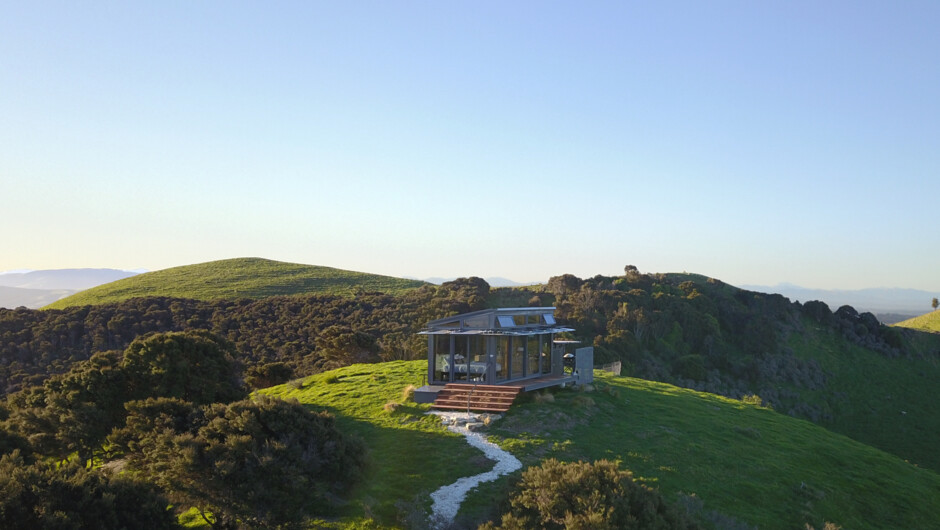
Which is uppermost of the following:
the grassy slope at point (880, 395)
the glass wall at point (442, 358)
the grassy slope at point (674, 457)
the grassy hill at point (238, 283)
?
the grassy hill at point (238, 283)

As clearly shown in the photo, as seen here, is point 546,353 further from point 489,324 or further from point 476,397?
point 476,397

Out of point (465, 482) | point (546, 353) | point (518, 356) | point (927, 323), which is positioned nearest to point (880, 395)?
point (927, 323)

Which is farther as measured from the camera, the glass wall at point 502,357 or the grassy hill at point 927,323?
the grassy hill at point 927,323

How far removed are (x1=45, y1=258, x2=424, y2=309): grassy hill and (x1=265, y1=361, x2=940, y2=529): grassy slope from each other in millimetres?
69234

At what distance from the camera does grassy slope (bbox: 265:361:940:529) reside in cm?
A: 1840

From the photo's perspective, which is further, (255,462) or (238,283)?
(238,283)

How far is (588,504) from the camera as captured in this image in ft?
41.8

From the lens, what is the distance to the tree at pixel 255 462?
1508 cm

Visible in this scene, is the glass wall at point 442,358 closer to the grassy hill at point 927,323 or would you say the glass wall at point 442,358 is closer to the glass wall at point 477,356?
the glass wall at point 477,356

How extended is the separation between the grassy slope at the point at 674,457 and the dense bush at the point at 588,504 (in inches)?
78.0

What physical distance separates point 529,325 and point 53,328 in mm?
56482

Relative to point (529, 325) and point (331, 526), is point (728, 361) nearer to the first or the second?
point (529, 325)

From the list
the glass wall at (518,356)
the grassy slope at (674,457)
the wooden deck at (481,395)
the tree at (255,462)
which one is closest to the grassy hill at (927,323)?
the grassy slope at (674,457)

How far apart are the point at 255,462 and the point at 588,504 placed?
8.03 metres
